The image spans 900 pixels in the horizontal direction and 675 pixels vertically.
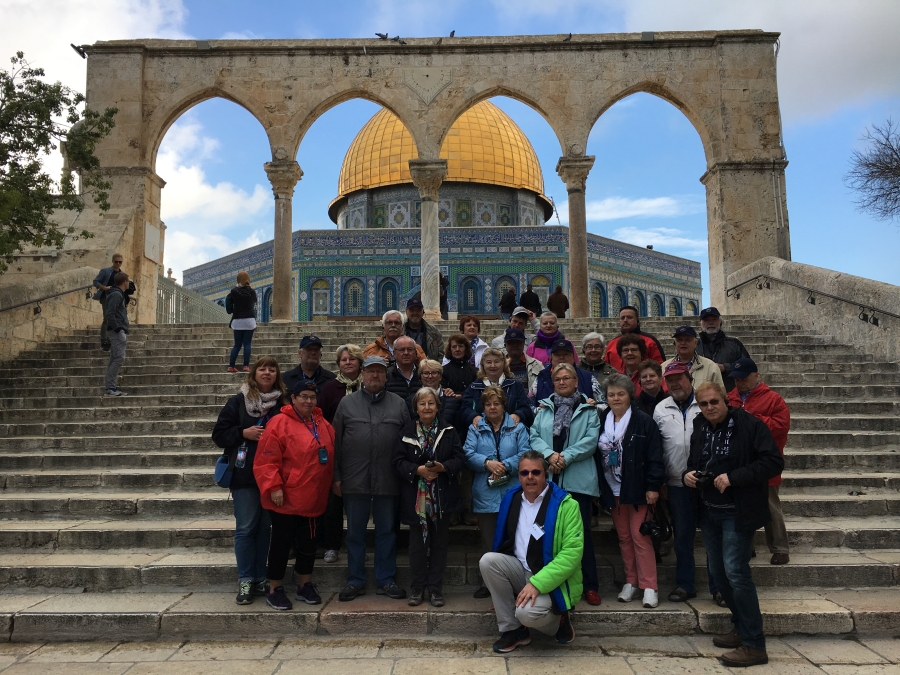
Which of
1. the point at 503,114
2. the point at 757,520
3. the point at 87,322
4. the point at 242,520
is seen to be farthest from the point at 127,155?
the point at 503,114

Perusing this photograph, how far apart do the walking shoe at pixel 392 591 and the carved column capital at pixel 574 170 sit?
37.6ft

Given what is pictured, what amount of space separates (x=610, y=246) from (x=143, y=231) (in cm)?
2238

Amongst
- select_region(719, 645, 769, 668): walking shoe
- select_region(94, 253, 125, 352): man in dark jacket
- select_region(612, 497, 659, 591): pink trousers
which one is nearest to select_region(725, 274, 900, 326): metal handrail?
select_region(612, 497, 659, 591): pink trousers

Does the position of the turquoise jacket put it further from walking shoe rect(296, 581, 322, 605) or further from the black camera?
walking shoe rect(296, 581, 322, 605)

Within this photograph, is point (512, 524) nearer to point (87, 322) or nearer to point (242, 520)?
point (242, 520)

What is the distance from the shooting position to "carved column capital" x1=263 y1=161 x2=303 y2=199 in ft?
47.6

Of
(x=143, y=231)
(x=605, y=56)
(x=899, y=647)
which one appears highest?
(x=605, y=56)

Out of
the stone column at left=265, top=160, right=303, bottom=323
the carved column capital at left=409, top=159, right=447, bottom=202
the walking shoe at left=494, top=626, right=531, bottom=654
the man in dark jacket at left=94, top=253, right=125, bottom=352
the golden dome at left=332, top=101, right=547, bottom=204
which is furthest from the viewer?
the golden dome at left=332, top=101, right=547, bottom=204

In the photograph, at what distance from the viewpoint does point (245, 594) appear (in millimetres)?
4348

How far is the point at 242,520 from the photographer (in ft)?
14.5

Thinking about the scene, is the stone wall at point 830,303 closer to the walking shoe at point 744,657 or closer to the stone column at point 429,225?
the stone column at point 429,225

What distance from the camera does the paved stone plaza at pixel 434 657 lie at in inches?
143

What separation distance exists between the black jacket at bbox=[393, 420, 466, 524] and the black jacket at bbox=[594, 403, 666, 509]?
3.35 ft

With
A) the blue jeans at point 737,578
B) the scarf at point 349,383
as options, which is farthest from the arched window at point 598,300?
the blue jeans at point 737,578
